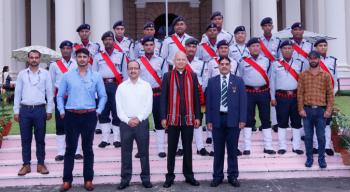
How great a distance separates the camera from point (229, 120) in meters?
7.54

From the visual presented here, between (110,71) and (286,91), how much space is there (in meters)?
3.56

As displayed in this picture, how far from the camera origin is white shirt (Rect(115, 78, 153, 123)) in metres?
7.45

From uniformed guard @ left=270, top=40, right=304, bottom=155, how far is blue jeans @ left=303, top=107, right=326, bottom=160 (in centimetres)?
54

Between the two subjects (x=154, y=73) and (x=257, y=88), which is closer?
(x=154, y=73)

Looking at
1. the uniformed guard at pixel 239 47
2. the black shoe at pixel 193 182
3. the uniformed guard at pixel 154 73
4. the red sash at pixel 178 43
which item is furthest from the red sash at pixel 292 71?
the black shoe at pixel 193 182

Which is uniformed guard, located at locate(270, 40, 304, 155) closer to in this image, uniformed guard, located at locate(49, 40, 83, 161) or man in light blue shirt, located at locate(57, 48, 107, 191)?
man in light blue shirt, located at locate(57, 48, 107, 191)

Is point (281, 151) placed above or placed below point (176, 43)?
below

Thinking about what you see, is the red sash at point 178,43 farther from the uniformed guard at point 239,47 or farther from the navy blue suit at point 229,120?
the navy blue suit at point 229,120

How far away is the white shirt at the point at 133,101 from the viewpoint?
745cm

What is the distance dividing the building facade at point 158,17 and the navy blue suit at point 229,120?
36.5 ft

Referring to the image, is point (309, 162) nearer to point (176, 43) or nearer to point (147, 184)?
point (147, 184)

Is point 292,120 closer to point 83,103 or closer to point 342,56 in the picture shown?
point 83,103

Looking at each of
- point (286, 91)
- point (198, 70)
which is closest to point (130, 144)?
point (198, 70)

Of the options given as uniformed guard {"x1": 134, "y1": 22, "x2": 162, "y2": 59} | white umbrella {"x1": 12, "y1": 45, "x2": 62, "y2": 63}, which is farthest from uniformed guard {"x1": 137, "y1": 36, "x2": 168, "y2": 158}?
white umbrella {"x1": 12, "y1": 45, "x2": 62, "y2": 63}
